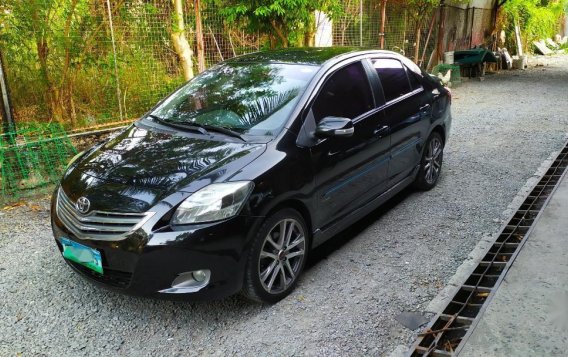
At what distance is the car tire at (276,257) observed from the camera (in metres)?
3.17

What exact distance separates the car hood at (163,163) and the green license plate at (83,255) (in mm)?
371

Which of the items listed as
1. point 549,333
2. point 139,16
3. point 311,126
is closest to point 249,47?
point 139,16

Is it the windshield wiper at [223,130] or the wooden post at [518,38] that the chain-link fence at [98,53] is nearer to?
the windshield wiper at [223,130]

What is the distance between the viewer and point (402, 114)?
4730 mm

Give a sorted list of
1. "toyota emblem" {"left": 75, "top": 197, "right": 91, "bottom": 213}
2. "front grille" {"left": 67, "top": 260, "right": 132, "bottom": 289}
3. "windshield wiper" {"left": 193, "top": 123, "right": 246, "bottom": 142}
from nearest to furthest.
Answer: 1. "front grille" {"left": 67, "top": 260, "right": 132, "bottom": 289}
2. "toyota emblem" {"left": 75, "top": 197, "right": 91, "bottom": 213}
3. "windshield wiper" {"left": 193, "top": 123, "right": 246, "bottom": 142}

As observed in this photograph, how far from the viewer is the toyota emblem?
3098 mm

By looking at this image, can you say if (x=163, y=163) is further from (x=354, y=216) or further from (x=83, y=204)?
(x=354, y=216)

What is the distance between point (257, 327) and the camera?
3189 millimetres

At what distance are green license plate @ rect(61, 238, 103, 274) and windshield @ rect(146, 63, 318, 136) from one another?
51.6 inches

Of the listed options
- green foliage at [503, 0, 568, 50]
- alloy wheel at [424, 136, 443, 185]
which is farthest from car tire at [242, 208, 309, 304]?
green foliage at [503, 0, 568, 50]

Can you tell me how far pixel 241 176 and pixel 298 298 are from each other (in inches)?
40.9

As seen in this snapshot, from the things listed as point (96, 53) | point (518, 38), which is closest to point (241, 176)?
point (96, 53)

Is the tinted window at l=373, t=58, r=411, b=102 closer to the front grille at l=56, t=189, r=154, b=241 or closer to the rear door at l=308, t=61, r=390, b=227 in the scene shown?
the rear door at l=308, t=61, r=390, b=227

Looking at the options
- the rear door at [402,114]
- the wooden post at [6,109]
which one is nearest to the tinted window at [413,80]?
the rear door at [402,114]
